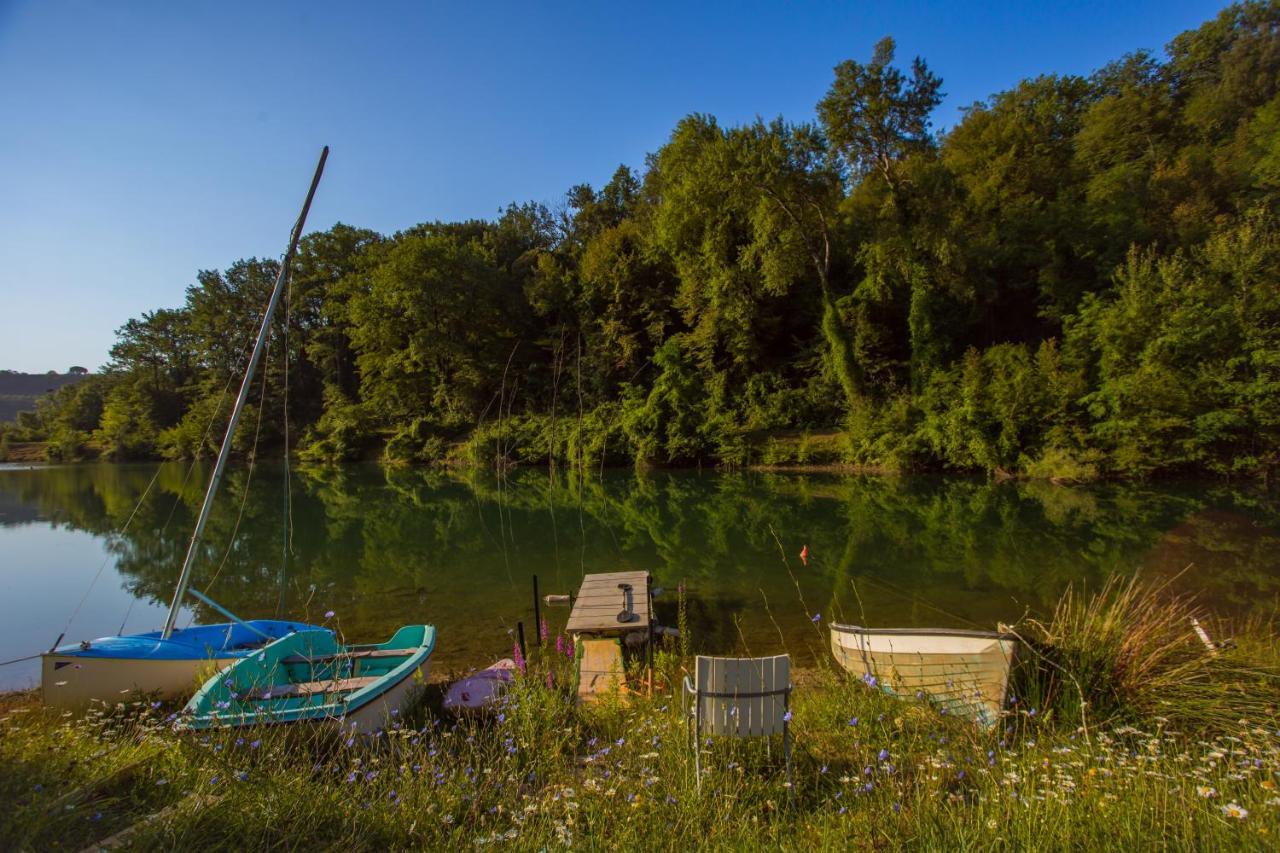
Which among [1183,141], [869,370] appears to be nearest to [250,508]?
[869,370]

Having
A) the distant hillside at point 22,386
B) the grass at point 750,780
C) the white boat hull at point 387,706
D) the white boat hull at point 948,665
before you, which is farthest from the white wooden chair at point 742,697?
the distant hillside at point 22,386

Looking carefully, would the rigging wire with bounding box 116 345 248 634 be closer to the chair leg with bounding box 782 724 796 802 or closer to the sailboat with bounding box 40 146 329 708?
the sailboat with bounding box 40 146 329 708

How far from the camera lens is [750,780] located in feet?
9.60

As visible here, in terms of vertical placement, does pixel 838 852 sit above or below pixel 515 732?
above

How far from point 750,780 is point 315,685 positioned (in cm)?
331

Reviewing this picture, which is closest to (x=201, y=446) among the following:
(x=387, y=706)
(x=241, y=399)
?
(x=241, y=399)

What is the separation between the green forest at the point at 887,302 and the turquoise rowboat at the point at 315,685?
9.88m

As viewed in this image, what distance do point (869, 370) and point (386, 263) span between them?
28553 millimetres

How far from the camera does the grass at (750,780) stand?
2.20m

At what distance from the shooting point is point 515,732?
359 cm

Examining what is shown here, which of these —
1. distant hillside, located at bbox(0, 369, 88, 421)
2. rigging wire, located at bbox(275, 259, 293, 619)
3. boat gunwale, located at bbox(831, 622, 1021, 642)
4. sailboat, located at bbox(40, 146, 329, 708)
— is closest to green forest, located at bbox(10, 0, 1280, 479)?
rigging wire, located at bbox(275, 259, 293, 619)

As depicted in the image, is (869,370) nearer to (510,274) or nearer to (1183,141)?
(1183,141)

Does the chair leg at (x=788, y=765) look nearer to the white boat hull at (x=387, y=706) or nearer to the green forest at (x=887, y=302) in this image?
the white boat hull at (x=387, y=706)

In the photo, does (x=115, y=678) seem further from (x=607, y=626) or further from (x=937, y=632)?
(x=937, y=632)
